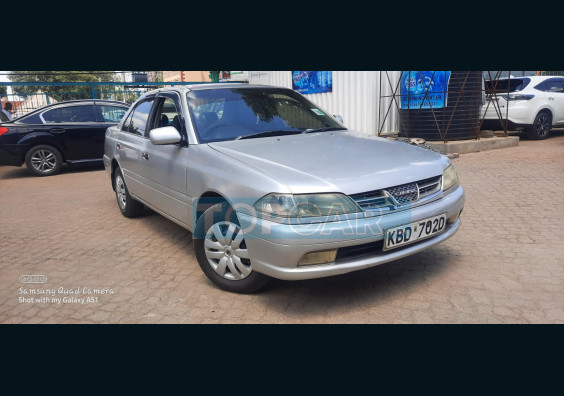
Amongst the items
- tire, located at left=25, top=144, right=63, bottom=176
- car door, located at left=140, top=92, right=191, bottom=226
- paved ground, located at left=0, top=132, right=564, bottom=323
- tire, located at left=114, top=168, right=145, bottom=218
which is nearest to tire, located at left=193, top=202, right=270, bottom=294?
paved ground, located at left=0, top=132, right=564, bottom=323

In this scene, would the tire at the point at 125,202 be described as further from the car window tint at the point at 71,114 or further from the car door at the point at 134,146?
the car window tint at the point at 71,114

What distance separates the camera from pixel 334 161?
11.0 feet

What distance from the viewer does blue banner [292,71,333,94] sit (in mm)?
12109

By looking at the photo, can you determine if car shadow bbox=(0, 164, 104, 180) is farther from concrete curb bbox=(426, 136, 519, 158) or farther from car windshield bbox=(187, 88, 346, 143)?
concrete curb bbox=(426, 136, 519, 158)

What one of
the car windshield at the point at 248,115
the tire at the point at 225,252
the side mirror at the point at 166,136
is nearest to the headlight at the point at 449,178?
the car windshield at the point at 248,115

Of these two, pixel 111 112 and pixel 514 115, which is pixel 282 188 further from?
pixel 514 115

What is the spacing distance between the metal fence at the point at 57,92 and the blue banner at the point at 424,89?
7.69 m

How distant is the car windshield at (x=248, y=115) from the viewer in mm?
4051

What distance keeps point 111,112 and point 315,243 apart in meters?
8.58

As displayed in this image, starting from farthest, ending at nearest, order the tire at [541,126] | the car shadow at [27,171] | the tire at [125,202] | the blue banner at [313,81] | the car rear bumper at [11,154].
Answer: the blue banner at [313,81] < the tire at [541,126] < the car shadow at [27,171] < the car rear bumper at [11,154] < the tire at [125,202]

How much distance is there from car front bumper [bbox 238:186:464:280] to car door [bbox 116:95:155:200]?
2.23 m

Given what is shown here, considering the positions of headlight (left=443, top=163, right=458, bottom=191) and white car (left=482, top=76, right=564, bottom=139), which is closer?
headlight (left=443, top=163, right=458, bottom=191)

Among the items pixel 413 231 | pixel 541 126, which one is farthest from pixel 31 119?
pixel 541 126

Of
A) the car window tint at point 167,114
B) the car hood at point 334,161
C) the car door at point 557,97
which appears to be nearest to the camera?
the car hood at point 334,161
